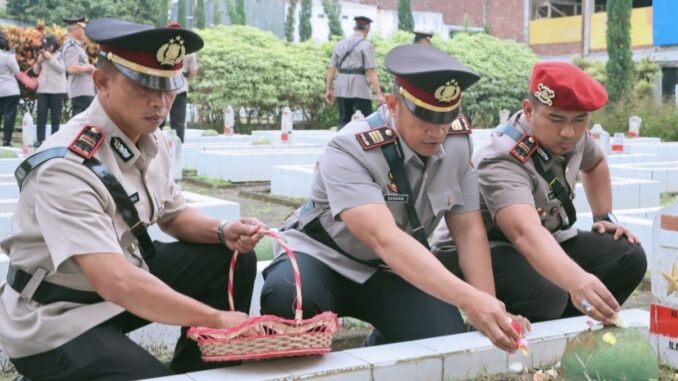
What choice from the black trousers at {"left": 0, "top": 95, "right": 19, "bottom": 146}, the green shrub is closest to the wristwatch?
the black trousers at {"left": 0, "top": 95, "right": 19, "bottom": 146}

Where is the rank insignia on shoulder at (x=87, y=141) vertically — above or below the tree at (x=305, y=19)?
below

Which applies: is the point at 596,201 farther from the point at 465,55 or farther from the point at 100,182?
the point at 465,55

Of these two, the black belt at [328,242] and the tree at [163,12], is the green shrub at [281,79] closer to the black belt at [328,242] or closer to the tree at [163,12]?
the tree at [163,12]

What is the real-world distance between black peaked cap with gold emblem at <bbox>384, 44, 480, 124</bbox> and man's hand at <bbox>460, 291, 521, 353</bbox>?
783 millimetres

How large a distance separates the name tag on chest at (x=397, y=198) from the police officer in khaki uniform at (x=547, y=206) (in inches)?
15.9

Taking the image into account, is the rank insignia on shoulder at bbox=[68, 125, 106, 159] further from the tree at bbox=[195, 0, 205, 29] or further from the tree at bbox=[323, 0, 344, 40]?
the tree at bbox=[195, 0, 205, 29]

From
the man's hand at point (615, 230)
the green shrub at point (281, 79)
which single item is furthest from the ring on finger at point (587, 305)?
the green shrub at point (281, 79)

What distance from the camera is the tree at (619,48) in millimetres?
24406

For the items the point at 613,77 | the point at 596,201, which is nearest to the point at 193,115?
the point at 613,77

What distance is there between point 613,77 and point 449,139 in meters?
22.5

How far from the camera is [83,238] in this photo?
2627 mm

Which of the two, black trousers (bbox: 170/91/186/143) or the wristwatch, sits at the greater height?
the wristwatch

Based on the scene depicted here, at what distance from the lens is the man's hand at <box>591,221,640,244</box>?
396 cm

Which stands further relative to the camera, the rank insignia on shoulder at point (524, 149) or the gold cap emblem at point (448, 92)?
the rank insignia on shoulder at point (524, 149)
